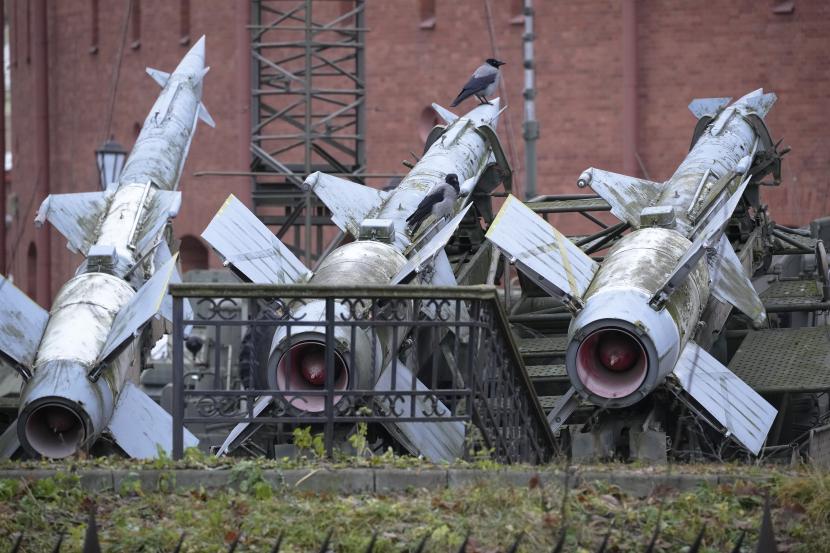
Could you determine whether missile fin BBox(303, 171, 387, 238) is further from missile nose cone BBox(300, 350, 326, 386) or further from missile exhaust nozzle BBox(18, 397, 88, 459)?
missile exhaust nozzle BBox(18, 397, 88, 459)

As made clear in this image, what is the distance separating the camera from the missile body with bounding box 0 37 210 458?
15438 mm

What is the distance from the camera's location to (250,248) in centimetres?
1662

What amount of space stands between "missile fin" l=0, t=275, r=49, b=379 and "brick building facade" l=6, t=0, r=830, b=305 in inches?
703

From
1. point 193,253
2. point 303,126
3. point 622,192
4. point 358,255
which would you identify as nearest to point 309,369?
point 358,255

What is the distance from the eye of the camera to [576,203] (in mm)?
21453

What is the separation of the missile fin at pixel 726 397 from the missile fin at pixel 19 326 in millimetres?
5931

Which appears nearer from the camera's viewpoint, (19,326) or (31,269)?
(19,326)

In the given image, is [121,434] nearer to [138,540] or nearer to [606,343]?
[606,343]

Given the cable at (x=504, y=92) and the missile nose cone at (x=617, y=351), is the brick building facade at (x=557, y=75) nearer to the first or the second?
the cable at (x=504, y=92)

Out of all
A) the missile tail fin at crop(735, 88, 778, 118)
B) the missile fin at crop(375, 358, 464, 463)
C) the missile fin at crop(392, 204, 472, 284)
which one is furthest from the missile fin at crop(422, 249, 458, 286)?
the missile tail fin at crop(735, 88, 778, 118)

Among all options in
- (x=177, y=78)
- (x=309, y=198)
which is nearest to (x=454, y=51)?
(x=309, y=198)

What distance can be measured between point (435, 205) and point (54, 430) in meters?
4.58

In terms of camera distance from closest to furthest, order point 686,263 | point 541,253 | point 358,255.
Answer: point 686,263
point 541,253
point 358,255

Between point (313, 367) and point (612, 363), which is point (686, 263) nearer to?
point (612, 363)
